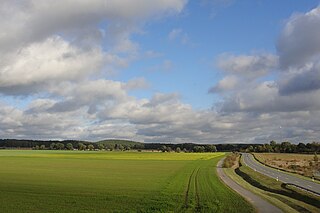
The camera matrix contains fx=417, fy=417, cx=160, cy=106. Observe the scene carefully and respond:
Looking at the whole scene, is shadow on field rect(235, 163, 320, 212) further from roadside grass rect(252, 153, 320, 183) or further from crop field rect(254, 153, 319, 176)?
crop field rect(254, 153, 319, 176)

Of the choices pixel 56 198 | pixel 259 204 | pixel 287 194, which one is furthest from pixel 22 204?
pixel 287 194

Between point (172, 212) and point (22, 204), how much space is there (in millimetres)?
12865

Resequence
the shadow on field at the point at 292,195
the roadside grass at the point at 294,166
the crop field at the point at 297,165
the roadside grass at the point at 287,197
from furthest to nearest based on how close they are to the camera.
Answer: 1. the crop field at the point at 297,165
2. the roadside grass at the point at 294,166
3. the shadow on field at the point at 292,195
4. the roadside grass at the point at 287,197

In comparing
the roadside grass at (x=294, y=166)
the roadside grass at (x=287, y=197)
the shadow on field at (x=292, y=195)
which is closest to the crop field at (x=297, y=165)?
the roadside grass at (x=294, y=166)

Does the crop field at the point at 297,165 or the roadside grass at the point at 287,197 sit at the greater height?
the crop field at the point at 297,165

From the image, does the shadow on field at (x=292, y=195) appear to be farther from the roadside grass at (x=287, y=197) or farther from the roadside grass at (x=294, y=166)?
the roadside grass at (x=294, y=166)

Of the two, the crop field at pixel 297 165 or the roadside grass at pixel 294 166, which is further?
the crop field at pixel 297 165

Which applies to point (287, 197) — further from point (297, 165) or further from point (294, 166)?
point (297, 165)

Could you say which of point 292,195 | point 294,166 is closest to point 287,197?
point 292,195

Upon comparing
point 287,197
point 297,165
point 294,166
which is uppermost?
point 297,165

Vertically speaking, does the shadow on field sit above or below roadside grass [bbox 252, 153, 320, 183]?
below

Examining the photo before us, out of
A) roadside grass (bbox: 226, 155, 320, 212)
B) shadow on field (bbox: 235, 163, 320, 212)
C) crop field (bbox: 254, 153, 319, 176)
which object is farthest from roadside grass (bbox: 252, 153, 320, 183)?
shadow on field (bbox: 235, 163, 320, 212)

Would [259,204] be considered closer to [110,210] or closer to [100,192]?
[110,210]

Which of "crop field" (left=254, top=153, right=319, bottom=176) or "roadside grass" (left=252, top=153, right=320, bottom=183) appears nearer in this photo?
"roadside grass" (left=252, top=153, right=320, bottom=183)
